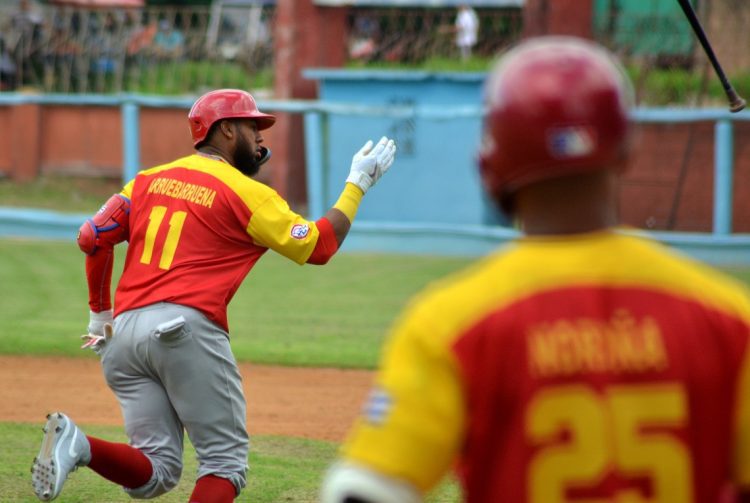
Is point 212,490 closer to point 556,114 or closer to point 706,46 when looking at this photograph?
point 556,114

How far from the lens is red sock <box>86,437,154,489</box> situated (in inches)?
188

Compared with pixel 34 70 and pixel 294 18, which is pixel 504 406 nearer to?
pixel 294 18

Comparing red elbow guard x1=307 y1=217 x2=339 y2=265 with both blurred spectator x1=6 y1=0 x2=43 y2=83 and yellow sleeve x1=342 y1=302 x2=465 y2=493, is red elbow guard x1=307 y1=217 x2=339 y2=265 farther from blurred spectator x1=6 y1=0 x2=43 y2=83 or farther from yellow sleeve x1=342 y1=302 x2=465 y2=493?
blurred spectator x1=6 y1=0 x2=43 y2=83

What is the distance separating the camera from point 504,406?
2.19m

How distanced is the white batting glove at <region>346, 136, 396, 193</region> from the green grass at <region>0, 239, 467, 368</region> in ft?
14.5

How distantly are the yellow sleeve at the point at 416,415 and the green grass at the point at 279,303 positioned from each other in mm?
7410

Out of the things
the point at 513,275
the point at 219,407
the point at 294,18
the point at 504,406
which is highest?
the point at 294,18

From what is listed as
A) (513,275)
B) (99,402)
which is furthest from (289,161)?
(513,275)

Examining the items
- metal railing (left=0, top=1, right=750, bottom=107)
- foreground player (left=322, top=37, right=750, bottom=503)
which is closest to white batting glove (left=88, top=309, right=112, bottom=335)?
foreground player (left=322, top=37, right=750, bottom=503)

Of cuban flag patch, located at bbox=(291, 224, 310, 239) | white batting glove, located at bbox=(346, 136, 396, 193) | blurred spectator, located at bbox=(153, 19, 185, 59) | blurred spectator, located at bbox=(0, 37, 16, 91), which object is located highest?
blurred spectator, located at bbox=(153, 19, 185, 59)

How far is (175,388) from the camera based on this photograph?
4766 millimetres

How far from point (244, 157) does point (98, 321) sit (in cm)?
91

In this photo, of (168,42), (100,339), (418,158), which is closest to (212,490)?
(100,339)

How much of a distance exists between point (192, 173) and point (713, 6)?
15215mm
